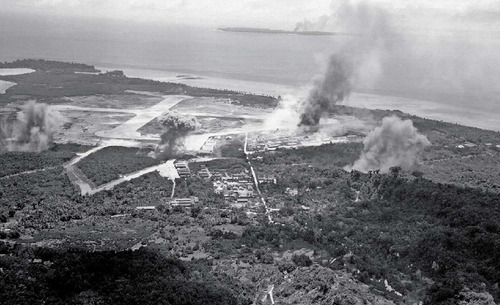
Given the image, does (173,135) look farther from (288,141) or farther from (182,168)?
(288,141)

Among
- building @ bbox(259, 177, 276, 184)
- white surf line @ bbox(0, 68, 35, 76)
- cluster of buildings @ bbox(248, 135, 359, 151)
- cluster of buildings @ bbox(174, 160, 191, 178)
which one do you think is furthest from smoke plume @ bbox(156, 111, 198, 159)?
white surf line @ bbox(0, 68, 35, 76)

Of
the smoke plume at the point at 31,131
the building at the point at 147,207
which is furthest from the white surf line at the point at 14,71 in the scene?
the building at the point at 147,207

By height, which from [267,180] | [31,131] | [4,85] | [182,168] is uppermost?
[4,85]

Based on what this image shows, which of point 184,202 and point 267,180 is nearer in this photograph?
point 184,202

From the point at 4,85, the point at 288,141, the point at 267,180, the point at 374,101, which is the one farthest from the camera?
the point at 374,101

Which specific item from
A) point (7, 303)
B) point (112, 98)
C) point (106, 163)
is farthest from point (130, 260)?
point (112, 98)

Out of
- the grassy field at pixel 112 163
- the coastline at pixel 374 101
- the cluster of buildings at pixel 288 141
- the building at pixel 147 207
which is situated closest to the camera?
the building at pixel 147 207

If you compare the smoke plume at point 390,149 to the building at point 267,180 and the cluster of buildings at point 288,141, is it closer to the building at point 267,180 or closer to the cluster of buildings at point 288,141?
the building at point 267,180

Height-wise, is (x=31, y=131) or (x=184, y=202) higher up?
(x=31, y=131)

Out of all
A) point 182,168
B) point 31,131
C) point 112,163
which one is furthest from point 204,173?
point 31,131
